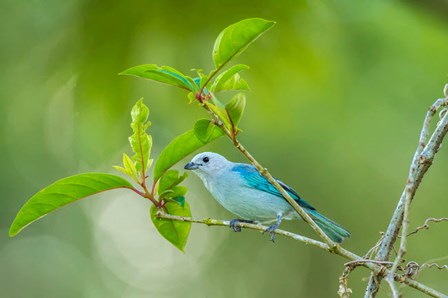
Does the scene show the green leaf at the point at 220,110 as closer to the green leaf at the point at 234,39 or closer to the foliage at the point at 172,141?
the foliage at the point at 172,141

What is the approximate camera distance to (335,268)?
10.0m

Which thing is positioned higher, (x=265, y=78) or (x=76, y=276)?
(x=265, y=78)

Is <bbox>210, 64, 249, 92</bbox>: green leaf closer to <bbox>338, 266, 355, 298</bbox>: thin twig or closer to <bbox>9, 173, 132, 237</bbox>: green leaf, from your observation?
<bbox>9, 173, 132, 237</bbox>: green leaf

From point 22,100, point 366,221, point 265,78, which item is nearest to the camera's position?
point 265,78

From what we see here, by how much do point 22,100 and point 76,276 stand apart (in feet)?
15.8

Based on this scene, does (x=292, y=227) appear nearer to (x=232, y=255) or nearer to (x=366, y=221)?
(x=366, y=221)

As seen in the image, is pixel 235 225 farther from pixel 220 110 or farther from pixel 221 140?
pixel 221 140

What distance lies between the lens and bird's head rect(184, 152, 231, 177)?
4.57 metres

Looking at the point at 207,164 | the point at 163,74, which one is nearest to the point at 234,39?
the point at 163,74

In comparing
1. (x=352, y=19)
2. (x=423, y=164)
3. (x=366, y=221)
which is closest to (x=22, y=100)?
(x=352, y=19)

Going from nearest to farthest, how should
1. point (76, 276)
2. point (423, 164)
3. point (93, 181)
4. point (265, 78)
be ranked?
point (423, 164) → point (93, 181) → point (265, 78) → point (76, 276)

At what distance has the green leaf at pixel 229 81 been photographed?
7.91 ft

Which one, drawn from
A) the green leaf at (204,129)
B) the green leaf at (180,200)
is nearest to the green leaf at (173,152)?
the green leaf at (180,200)

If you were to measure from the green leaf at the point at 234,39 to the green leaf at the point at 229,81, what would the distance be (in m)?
0.04
